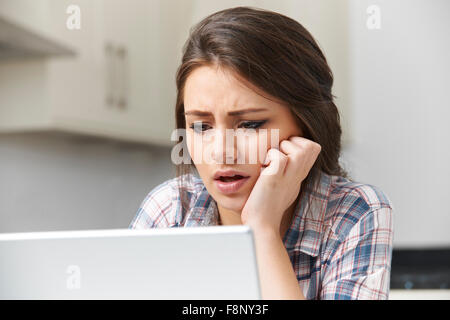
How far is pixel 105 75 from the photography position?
2199 millimetres

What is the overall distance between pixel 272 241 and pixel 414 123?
1930 millimetres

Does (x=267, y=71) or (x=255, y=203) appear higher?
(x=267, y=71)

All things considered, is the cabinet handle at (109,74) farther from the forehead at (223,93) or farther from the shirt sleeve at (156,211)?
the forehead at (223,93)

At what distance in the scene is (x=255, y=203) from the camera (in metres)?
0.87

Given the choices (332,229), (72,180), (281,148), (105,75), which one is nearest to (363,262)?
(332,229)

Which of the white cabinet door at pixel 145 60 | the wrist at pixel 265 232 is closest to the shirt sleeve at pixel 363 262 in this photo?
the wrist at pixel 265 232

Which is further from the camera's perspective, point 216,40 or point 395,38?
point 395,38

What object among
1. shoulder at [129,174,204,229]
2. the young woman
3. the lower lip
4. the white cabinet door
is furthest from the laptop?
the white cabinet door

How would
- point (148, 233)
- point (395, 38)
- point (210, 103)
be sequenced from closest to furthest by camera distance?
point (148, 233) < point (210, 103) < point (395, 38)

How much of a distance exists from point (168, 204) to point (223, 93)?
0.34 meters

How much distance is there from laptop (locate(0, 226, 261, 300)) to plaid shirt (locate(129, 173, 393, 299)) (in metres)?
0.34

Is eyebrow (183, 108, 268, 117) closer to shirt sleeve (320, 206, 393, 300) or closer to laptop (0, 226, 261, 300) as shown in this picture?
shirt sleeve (320, 206, 393, 300)
